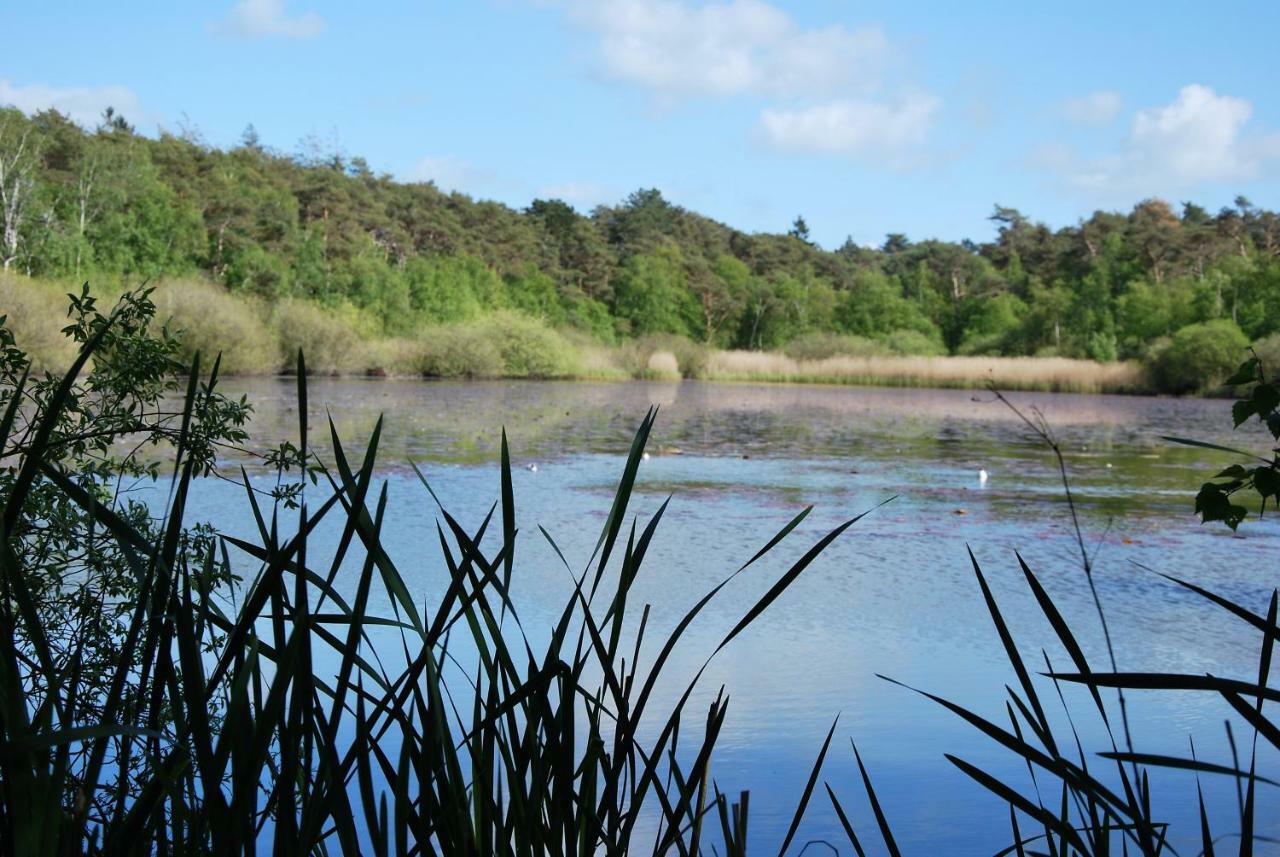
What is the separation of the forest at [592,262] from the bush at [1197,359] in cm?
7

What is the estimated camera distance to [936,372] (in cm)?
2884

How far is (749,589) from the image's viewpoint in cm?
478

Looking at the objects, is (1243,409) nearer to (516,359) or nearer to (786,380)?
(516,359)

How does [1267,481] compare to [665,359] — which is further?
[665,359]

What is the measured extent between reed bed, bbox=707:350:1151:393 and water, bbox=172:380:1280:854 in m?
15.3

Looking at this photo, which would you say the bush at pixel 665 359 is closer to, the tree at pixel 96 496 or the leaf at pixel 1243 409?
the tree at pixel 96 496

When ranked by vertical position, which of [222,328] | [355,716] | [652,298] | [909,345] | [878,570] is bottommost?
[878,570]

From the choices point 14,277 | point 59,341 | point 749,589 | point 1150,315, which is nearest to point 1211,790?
point 749,589

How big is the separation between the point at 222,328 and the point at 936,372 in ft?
50.3

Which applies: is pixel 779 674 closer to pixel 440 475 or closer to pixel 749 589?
pixel 749 589

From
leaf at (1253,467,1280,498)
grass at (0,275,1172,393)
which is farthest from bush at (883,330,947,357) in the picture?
leaf at (1253,467,1280,498)

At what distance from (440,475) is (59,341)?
30.3 feet

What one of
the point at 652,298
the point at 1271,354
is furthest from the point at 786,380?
the point at 652,298

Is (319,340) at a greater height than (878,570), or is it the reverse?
(319,340)
